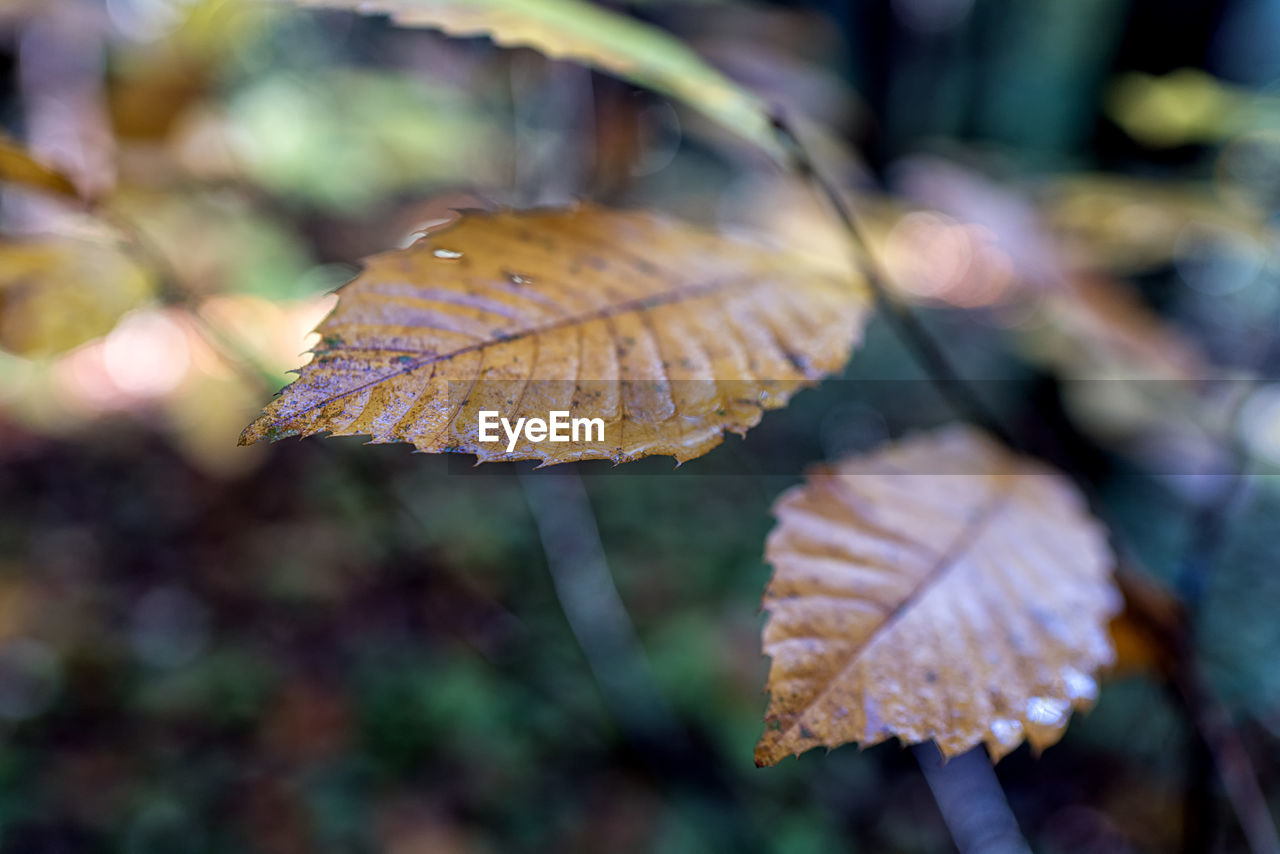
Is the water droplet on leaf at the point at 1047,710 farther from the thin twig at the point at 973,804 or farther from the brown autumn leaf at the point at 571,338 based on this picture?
the thin twig at the point at 973,804

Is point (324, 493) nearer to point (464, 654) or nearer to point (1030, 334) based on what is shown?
point (464, 654)

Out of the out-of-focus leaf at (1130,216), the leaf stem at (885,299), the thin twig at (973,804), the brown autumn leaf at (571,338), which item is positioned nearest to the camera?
the brown autumn leaf at (571,338)

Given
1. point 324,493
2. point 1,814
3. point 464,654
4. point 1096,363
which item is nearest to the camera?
point 1096,363

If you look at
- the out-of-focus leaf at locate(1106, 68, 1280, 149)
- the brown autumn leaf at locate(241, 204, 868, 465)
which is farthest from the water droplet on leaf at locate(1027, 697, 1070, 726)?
the out-of-focus leaf at locate(1106, 68, 1280, 149)

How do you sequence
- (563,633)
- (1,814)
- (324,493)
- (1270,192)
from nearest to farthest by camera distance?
(1270,192), (1,814), (563,633), (324,493)

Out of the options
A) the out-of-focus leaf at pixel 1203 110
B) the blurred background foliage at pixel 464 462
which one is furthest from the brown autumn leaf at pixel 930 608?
the out-of-focus leaf at pixel 1203 110

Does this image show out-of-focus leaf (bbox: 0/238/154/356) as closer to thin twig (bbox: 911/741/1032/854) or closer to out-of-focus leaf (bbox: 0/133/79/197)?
out-of-focus leaf (bbox: 0/133/79/197)

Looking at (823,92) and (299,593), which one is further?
(299,593)

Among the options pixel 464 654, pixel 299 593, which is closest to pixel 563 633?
pixel 464 654
